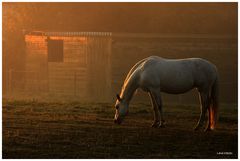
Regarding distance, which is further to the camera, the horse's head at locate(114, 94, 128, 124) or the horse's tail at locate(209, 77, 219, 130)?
the horse's head at locate(114, 94, 128, 124)

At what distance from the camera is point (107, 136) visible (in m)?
13.1

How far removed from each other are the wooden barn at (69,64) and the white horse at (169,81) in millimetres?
11707

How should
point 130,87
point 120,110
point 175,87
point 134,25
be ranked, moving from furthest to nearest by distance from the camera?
point 134,25, point 175,87, point 130,87, point 120,110

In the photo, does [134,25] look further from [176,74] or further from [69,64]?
[176,74]

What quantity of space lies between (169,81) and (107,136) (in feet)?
8.85

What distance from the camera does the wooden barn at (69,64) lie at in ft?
93.0

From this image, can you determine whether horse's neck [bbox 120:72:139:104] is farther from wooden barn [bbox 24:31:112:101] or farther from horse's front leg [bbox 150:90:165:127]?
wooden barn [bbox 24:31:112:101]

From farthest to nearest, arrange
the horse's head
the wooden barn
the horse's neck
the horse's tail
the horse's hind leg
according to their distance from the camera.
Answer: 1. the wooden barn
2. the horse's neck
3. the horse's head
4. the horse's hind leg
5. the horse's tail

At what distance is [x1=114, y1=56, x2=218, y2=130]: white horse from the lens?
14648mm

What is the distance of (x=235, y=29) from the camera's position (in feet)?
107

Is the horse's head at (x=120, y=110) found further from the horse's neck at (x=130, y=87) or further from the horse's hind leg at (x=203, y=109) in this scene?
the horse's hind leg at (x=203, y=109)

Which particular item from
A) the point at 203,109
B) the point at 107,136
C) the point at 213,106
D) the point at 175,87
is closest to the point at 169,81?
the point at 175,87

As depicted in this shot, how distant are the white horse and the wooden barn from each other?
11707 mm

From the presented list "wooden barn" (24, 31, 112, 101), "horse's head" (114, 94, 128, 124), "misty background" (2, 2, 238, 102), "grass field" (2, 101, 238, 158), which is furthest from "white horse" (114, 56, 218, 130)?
"misty background" (2, 2, 238, 102)
